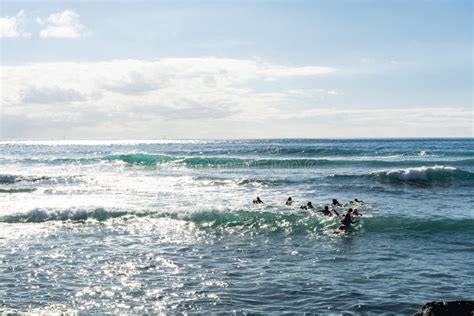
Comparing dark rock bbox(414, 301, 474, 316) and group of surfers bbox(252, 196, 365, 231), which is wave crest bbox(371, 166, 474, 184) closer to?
group of surfers bbox(252, 196, 365, 231)

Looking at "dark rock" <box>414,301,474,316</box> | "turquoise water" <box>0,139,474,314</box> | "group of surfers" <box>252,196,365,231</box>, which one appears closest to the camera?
"dark rock" <box>414,301,474,316</box>

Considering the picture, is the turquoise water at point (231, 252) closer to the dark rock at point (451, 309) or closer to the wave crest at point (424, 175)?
the dark rock at point (451, 309)

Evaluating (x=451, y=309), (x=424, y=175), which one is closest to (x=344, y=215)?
(x=451, y=309)

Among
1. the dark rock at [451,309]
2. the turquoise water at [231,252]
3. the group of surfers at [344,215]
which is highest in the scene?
the dark rock at [451,309]

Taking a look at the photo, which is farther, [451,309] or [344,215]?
[344,215]

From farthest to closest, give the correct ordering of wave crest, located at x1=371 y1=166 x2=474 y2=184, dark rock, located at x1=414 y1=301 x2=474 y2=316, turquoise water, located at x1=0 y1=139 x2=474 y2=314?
wave crest, located at x1=371 y1=166 x2=474 y2=184 → turquoise water, located at x1=0 y1=139 x2=474 y2=314 → dark rock, located at x1=414 y1=301 x2=474 y2=316

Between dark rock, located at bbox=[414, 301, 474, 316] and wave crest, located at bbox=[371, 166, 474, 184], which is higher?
wave crest, located at bbox=[371, 166, 474, 184]

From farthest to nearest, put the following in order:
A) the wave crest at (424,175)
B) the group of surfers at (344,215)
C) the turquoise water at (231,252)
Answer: the wave crest at (424,175), the group of surfers at (344,215), the turquoise water at (231,252)

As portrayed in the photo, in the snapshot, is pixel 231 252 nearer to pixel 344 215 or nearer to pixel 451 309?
pixel 344 215

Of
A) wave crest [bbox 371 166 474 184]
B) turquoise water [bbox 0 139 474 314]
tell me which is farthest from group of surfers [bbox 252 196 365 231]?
wave crest [bbox 371 166 474 184]

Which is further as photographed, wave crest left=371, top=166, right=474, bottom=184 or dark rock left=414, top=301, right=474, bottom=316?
wave crest left=371, top=166, right=474, bottom=184

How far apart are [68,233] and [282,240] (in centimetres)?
871

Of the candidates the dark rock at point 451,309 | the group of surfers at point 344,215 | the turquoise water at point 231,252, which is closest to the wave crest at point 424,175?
the turquoise water at point 231,252

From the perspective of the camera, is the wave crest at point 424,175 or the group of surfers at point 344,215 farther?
the wave crest at point 424,175
